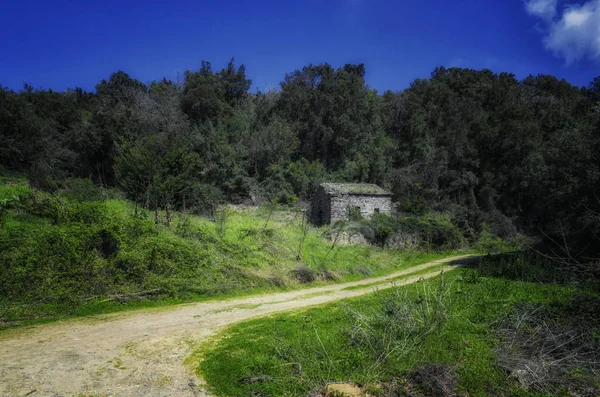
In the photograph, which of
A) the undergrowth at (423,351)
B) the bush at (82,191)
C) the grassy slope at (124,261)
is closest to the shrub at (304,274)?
the grassy slope at (124,261)

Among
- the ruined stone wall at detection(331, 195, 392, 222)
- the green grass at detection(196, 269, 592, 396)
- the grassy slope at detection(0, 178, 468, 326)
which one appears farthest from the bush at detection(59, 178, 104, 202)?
the ruined stone wall at detection(331, 195, 392, 222)

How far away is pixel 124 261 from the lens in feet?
39.5

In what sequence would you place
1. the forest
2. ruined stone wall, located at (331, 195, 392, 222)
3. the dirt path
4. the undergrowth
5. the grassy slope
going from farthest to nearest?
the forest
ruined stone wall, located at (331, 195, 392, 222)
the grassy slope
the dirt path
the undergrowth

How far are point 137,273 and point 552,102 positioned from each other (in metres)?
56.8

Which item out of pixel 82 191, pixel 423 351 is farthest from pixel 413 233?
pixel 82 191

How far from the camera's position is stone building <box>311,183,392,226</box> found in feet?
98.0

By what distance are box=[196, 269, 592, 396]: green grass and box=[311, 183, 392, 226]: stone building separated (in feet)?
66.8

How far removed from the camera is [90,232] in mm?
12141

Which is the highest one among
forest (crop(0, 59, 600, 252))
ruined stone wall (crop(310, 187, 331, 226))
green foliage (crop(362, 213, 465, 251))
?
forest (crop(0, 59, 600, 252))

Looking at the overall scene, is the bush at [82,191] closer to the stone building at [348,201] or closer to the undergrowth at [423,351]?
the undergrowth at [423,351]

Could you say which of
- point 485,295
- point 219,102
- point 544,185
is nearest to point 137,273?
point 485,295

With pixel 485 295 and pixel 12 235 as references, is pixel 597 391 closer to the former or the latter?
pixel 485 295

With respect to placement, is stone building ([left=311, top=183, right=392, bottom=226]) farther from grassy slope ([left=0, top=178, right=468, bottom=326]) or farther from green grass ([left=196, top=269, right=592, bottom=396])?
green grass ([left=196, top=269, right=592, bottom=396])

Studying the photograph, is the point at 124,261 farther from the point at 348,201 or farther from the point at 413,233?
the point at 348,201
